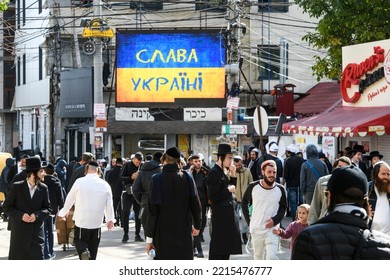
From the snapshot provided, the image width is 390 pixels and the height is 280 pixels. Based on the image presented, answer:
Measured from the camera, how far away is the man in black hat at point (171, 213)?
11.0m

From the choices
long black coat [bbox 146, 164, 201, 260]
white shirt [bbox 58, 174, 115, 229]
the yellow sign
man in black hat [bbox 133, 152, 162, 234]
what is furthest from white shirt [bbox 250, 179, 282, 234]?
the yellow sign

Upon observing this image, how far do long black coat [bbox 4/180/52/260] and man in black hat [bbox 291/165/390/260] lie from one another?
24.3 feet

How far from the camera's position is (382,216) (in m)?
11.0

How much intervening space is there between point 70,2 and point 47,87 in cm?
621

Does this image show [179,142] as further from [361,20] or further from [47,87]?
[361,20]

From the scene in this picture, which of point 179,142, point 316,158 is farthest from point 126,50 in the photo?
point 316,158

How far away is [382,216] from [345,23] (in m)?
18.2

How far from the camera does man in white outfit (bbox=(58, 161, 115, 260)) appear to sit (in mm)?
13430

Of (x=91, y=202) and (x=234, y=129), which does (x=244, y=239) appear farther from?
(x=234, y=129)

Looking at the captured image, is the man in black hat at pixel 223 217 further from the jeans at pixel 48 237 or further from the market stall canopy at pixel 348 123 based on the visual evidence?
the market stall canopy at pixel 348 123

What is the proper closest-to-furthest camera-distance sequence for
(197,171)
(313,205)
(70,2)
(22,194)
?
(313,205), (22,194), (197,171), (70,2)

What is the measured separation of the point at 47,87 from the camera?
170 feet

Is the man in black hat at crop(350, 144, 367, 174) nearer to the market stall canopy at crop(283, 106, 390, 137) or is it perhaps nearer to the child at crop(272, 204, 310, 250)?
the market stall canopy at crop(283, 106, 390, 137)

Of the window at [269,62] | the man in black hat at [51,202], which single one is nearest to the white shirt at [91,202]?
the man in black hat at [51,202]
